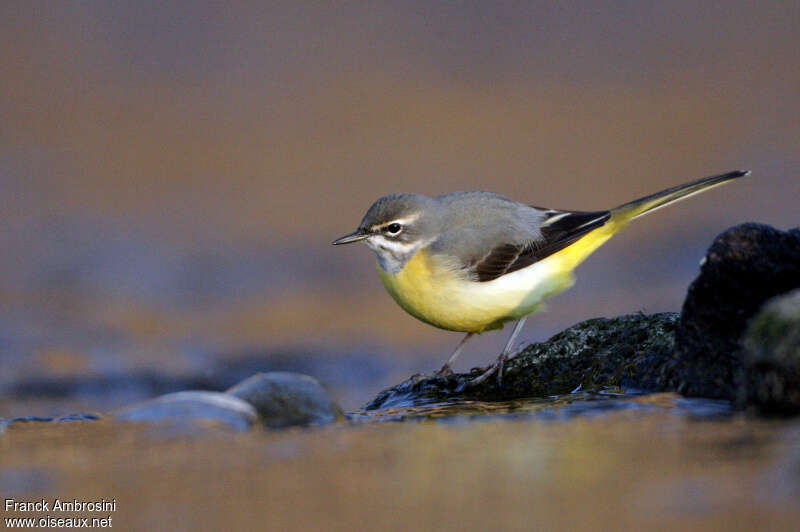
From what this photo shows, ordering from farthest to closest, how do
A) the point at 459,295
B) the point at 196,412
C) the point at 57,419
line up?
1. the point at 459,295
2. the point at 57,419
3. the point at 196,412

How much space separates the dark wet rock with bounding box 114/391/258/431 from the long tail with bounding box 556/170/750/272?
3515mm

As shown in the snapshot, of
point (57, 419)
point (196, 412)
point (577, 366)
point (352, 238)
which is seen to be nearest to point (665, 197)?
point (577, 366)

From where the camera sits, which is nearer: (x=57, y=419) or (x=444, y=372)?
(x=57, y=419)

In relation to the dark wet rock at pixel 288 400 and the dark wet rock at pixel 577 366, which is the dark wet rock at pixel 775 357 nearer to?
the dark wet rock at pixel 577 366

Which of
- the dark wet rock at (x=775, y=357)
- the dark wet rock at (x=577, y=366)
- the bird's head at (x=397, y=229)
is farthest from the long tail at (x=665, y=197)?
the dark wet rock at (x=775, y=357)

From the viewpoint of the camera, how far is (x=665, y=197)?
8.78 metres

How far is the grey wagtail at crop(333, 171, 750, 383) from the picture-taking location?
8.22 meters

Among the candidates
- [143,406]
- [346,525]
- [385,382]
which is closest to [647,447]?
[346,525]

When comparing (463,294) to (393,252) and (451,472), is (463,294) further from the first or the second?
(451,472)

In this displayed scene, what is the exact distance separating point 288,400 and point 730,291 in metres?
2.96

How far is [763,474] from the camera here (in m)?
4.51

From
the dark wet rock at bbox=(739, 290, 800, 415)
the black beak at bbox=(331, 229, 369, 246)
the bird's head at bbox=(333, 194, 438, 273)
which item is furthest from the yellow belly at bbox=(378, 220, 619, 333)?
the dark wet rock at bbox=(739, 290, 800, 415)

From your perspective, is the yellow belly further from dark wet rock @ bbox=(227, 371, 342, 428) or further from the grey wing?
dark wet rock @ bbox=(227, 371, 342, 428)

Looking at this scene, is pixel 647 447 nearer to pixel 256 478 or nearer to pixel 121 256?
pixel 256 478
